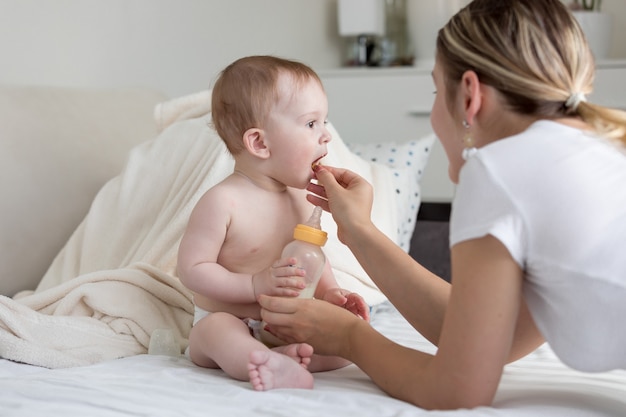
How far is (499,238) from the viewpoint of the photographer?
1.00 metres

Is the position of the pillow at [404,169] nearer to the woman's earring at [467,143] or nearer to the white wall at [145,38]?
the white wall at [145,38]

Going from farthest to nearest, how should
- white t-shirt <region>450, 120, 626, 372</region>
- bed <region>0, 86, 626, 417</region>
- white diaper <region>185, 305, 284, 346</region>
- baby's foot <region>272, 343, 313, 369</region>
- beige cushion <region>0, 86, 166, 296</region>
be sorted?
beige cushion <region>0, 86, 166, 296</region> → white diaper <region>185, 305, 284, 346</region> → baby's foot <region>272, 343, 313, 369</region> → bed <region>0, 86, 626, 417</region> → white t-shirt <region>450, 120, 626, 372</region>

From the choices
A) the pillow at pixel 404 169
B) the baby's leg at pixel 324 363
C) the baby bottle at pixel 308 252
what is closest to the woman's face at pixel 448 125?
the baby bottle at pixel 308 252

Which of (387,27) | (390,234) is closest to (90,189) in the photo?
(390,234)

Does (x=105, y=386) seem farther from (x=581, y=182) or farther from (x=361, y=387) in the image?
(x=581, y=182)

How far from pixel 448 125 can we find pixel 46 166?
1.10 meters

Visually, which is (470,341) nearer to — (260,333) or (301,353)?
(301,353)

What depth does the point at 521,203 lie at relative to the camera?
1013 mm

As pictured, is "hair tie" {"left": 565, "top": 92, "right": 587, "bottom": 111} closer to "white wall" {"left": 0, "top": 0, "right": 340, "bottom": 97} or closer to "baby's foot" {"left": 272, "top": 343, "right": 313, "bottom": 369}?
"baby's foot" {"left": 272, "top": 343, "right": 313, "bottom": 369}

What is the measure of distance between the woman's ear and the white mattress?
1.19ft

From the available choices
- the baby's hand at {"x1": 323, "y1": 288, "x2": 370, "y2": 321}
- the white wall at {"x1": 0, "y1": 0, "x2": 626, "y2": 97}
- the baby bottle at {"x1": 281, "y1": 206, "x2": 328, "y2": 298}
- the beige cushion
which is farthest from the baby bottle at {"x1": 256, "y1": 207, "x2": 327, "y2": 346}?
the white wall at {"x1": 0, "y1": 0, "x2": 626, "y2": 97}

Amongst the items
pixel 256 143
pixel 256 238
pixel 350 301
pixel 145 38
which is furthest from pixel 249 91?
pixel 145 38

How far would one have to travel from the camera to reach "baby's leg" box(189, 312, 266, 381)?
4.24 feet

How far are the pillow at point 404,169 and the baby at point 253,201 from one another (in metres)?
0.75
